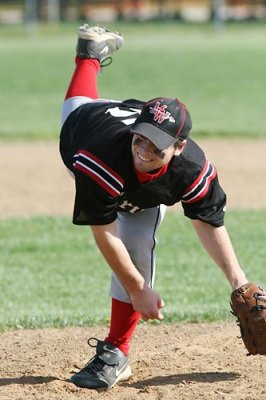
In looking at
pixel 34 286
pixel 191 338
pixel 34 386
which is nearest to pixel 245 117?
pixel 34 286

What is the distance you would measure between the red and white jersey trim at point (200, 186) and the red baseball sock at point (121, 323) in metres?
0.66

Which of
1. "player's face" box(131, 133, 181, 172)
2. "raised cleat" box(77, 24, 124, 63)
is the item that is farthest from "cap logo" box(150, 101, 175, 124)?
"raised cleat" box(77, 24, 124, 63)

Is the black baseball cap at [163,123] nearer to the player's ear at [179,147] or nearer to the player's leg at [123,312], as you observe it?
the player's ear at [179,147]

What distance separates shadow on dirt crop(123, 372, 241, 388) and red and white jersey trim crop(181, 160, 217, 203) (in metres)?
0.90

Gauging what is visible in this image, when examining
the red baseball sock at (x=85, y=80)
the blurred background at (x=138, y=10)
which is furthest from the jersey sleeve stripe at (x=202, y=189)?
the blurred background at (x=138, y=10)

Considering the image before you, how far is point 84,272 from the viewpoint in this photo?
275 inches

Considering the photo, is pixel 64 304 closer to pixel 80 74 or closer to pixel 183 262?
pixel 183 262

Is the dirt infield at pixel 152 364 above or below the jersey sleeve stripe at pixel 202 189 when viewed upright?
below

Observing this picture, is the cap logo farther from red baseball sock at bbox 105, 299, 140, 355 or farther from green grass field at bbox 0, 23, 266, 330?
green grass field at bbox 0, 23, 266, 330

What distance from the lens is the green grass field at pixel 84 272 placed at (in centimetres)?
595

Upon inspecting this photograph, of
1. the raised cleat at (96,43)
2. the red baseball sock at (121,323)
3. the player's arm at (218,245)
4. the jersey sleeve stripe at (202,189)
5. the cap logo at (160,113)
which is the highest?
the raised cleat at (96,43)

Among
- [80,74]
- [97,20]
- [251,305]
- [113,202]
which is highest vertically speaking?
[80,74]

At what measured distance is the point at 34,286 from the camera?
260 inches

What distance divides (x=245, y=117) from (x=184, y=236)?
7.14 m
